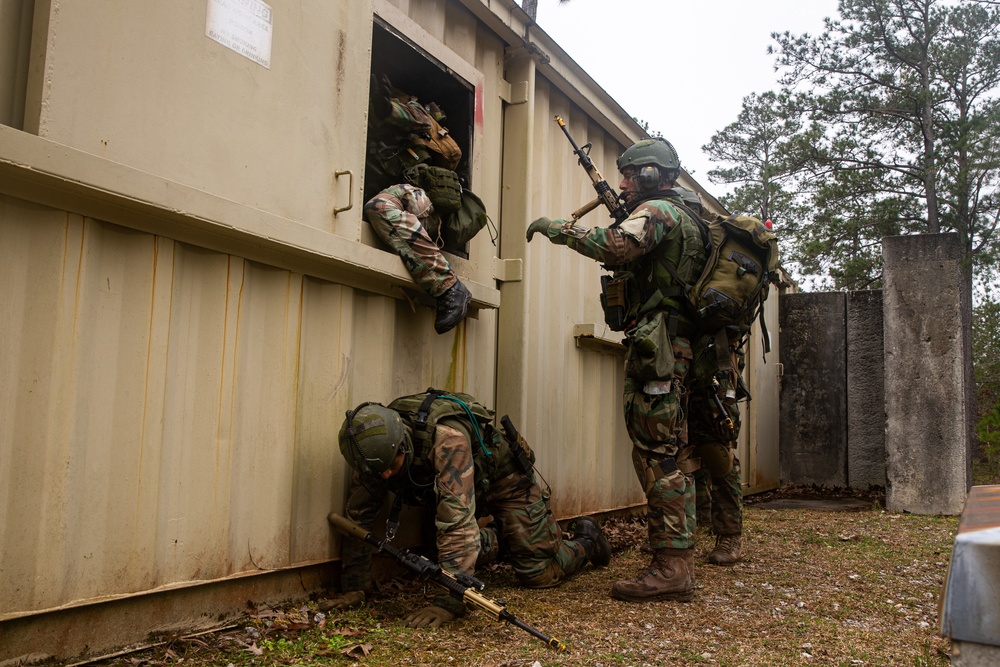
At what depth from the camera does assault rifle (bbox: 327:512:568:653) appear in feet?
9.60

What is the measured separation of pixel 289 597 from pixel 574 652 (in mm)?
1232

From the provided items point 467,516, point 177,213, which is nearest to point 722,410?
point 467,516

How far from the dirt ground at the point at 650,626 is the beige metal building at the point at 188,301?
27cm

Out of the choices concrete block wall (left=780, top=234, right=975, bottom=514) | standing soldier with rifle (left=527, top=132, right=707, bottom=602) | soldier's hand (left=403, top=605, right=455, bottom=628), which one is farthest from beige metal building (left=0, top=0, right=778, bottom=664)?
concrete block wall (left=780, top=234, right=975, bottom=514)

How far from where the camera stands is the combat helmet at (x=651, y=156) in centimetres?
439

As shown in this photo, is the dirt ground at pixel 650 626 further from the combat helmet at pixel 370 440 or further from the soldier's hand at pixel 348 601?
the combat helmet at pixel 370 440

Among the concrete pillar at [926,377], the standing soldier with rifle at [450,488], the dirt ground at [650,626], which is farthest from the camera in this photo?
the concrete pillar at [926,377]

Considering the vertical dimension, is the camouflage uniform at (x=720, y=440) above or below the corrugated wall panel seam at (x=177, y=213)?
below

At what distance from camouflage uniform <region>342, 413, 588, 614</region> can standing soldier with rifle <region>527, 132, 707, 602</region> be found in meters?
0.44

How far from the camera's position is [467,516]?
11.2 ft

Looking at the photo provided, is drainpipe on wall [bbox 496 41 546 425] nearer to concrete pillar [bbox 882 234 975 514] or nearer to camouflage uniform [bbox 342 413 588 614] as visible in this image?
camouflage uniform [bbox 342 413 588 614]

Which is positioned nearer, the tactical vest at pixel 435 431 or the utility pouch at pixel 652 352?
the tactical vest at pixel 435 431

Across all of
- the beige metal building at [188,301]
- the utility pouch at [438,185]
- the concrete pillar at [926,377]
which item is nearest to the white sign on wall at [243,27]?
the beige metal building at [188,301]

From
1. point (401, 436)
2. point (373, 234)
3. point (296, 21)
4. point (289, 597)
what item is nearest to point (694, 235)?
point (373, 234)
